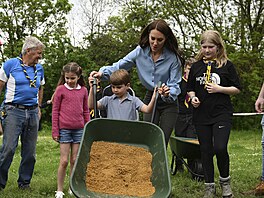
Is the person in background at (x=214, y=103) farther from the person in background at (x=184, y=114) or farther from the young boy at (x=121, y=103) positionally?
the person in background at (x=184, y=114)

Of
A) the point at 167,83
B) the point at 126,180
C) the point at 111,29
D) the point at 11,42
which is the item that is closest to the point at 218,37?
the point at 167,83

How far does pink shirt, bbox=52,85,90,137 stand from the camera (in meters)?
4.57

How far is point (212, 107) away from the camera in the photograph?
429 cm

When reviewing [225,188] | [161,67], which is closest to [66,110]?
[161,67]

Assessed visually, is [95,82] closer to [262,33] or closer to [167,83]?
[167,83]

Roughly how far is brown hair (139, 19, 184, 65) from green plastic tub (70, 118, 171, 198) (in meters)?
0.83

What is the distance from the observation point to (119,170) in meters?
3.60

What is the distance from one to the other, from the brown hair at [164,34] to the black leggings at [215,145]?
67 centimetres

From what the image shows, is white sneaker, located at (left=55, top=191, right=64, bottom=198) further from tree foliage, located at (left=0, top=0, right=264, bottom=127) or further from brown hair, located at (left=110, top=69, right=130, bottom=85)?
tree foliage, located at (left=0, top=0, right=264, bottom=127)

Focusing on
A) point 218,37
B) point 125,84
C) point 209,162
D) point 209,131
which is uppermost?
point 218,37

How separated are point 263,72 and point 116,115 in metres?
13.0

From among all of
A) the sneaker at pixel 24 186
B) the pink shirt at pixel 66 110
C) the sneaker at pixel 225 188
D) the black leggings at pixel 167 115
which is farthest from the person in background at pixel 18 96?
the sneaker at pixel 225 188

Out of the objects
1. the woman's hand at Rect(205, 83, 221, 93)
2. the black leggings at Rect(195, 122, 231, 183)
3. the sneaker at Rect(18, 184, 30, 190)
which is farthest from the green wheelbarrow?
the sneaker at Rect(18, 184, 30, 190)

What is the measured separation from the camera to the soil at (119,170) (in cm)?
343
